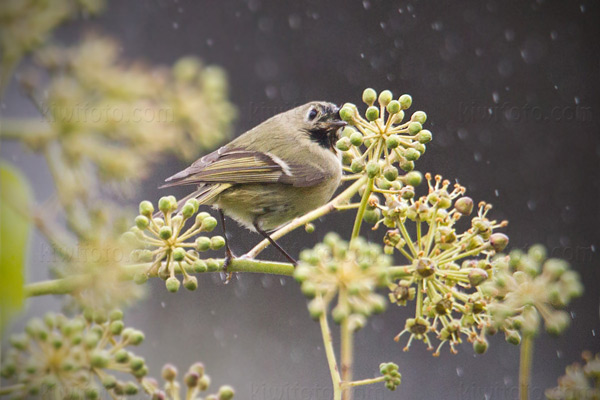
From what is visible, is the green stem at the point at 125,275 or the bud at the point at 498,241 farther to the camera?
the bud at the point at 498,241

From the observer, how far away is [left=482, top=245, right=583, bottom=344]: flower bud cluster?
98 cm

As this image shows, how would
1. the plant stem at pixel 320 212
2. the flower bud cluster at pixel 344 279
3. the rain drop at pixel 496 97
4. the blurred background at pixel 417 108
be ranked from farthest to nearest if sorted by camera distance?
the rain drop at pixel 496 97 < the blurred background at pixel 417 108 < the plant stem at pixel 320 212 < the flower bud cluster at pixel 344 279

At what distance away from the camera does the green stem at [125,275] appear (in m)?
0.59

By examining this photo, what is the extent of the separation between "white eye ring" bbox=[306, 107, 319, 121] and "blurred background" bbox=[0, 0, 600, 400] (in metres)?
0.87

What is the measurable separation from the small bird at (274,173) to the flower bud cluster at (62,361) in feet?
3.15

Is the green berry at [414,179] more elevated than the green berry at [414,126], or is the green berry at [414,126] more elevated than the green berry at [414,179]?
the green berry at [414,126]

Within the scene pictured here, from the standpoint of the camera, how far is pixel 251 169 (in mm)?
1819

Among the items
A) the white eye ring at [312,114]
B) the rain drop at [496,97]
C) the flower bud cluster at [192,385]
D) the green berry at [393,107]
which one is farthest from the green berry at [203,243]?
the rain drop at [496,97]

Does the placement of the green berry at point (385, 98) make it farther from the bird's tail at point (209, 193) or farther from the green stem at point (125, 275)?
the bird's tail at point (209, 193)

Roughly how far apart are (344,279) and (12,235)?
1.48 feet

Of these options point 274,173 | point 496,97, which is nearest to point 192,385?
point 274,173

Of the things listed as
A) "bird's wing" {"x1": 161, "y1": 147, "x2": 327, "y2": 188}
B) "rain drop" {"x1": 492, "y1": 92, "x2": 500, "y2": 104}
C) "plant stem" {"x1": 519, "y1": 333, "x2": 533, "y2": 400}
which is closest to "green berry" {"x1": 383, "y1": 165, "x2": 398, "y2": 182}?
"plant stem" {"x1": 519, "y1": 333, "x2": 533, "y2": 400}

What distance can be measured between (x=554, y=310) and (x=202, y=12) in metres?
3.63

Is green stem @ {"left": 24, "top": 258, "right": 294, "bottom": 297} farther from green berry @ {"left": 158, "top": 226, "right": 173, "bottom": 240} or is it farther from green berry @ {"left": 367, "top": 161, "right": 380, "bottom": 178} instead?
green berry @ {"left": 367, "top": 161, "right": 380, "bottom": 178}
